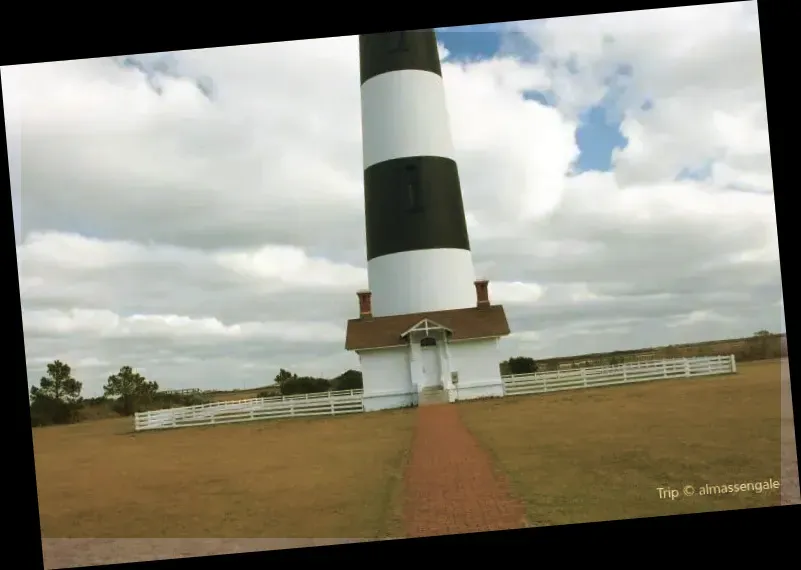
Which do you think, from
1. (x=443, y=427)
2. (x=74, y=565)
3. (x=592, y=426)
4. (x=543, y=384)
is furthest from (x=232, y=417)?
(x=592, y=426)

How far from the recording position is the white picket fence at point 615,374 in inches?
120

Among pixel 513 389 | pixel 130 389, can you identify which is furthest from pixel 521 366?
pixel 130 389

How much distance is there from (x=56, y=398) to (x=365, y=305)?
1.87 meters

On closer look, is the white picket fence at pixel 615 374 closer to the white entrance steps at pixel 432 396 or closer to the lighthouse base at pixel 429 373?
the lighthouse base at pixel 429 373

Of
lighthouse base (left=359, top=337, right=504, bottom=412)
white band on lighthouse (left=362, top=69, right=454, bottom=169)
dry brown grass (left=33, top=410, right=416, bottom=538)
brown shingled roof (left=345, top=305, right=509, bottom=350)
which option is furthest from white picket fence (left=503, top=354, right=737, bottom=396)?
white band on lighthouse (left=362, top=69, right=454, bottom=169)

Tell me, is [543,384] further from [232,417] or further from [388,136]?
[388,136]

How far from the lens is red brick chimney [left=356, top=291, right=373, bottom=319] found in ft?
12.6

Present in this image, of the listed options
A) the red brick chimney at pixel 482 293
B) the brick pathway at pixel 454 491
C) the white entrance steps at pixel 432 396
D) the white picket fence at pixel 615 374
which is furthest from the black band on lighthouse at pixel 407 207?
the brick pathway at pixel 454 491

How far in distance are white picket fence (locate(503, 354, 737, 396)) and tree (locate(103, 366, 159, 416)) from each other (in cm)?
184

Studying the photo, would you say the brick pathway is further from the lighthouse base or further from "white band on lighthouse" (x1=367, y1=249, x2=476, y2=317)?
"white band on lighthouse" (x1=367, y1=249, x2=476, y2=317)

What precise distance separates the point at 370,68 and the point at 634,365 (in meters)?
2.74

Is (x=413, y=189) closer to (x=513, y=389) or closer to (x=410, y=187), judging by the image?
(x=410, y=187)

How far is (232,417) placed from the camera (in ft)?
9.96

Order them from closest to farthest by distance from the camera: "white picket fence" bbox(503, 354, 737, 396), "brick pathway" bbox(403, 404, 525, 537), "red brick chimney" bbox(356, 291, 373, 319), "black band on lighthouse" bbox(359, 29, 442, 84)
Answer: "brick pathway" bbox(403, 404, 525, 537) < "white picket fence" bbox(503, 354, 737, 396) < "red brick chimney" bbox(356, 291, 373, 319) < "black band on lighthouse" bbox(359, 29, 442, 84)
